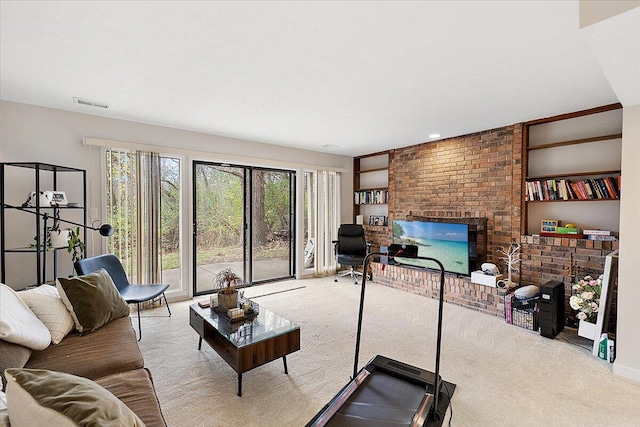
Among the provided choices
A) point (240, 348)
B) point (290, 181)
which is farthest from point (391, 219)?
point (240, 348)

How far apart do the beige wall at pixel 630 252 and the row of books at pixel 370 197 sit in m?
3.48

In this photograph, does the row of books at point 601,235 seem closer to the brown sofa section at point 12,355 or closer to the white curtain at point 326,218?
the white curtain at point 326,218

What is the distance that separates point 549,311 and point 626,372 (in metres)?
0.75

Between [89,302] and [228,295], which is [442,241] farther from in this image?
[89,302]

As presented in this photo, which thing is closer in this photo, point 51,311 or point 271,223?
point 51,311

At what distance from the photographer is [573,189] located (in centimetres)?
342

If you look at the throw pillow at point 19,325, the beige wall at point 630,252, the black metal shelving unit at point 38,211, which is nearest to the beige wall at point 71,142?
the black metal shelving unit at point 38,211

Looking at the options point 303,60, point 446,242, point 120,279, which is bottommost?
point 120,279

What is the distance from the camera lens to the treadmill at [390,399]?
161 centimetres

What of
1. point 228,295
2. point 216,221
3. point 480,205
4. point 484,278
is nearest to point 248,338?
point 228,295

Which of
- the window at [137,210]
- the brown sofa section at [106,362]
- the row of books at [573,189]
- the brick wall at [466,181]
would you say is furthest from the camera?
the brick wall at [466,181]

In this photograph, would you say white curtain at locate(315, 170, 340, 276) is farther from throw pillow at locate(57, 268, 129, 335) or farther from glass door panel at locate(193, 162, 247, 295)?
throw pillow at locate(57, 268, 129, 335)

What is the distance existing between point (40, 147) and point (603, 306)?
5873 millimetres

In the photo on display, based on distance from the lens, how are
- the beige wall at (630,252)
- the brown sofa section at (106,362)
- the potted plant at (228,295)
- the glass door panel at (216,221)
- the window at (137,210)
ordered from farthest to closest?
the glass door panel at (216,221), the window at (137,210), the potted plant at (228,295), the beige wall at (630,252), the brown sofa section at (106,362)
